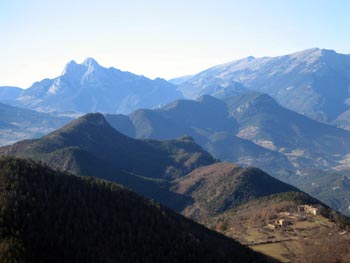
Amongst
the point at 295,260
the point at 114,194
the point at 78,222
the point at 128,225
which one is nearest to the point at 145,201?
the point at 114,194

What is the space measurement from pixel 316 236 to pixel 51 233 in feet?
329

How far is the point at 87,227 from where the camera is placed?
14300 cm

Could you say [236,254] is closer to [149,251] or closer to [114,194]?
[149,251]

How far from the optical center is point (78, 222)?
5635 inches

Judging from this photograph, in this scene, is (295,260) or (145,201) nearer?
(295,260)

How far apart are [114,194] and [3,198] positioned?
→ 46108 millimetres

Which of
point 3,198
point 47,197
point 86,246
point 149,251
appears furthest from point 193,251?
point 3,198

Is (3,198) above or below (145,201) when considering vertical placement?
above

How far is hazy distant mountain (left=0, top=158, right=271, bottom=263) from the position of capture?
124938 mm

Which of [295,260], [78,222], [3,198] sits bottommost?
[295,260]

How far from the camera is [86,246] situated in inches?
5226

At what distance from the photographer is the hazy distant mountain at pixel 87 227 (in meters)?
125

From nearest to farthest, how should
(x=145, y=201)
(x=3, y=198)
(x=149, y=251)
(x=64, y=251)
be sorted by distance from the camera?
(x=64, y=251)
(x=3, y=198)
(x=149, y=251)
(x=145, y=201)

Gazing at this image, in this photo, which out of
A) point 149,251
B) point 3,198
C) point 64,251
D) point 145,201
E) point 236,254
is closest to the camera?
point 64,251
